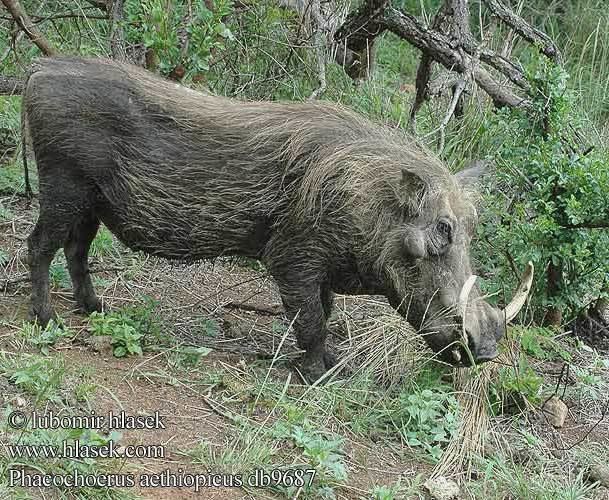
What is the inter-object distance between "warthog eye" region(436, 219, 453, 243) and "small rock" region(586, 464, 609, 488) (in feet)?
3.69

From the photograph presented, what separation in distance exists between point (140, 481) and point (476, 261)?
2801 mm

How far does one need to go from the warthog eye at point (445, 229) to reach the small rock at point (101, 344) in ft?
4.94

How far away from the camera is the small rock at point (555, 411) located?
15.1ft

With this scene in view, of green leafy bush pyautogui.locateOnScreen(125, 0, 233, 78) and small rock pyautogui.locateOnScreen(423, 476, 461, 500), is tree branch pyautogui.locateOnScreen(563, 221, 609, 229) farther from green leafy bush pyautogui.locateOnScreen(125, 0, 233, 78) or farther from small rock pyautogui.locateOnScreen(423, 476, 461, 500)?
green leafy bush pyautogui.locateOnScreen(125, 0, 233, 78)

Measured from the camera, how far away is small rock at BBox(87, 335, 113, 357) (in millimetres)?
4281

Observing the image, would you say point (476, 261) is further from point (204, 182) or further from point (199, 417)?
point (199, 417)

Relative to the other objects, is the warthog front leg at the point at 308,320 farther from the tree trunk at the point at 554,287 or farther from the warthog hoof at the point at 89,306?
the tree trunk at the point at 554,287

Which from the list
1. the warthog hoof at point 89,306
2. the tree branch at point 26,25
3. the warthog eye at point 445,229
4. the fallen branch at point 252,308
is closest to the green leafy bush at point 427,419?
the warthog eye at point 445,229

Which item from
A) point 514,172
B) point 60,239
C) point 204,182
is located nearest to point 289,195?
point 204,182

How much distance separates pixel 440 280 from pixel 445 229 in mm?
225

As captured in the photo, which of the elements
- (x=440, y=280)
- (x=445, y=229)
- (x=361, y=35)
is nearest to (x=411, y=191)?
(x=445, y=229)

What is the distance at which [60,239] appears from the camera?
4.51m

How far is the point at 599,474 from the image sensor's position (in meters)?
4.17

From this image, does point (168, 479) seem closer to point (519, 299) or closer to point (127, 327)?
point (127, 327)
